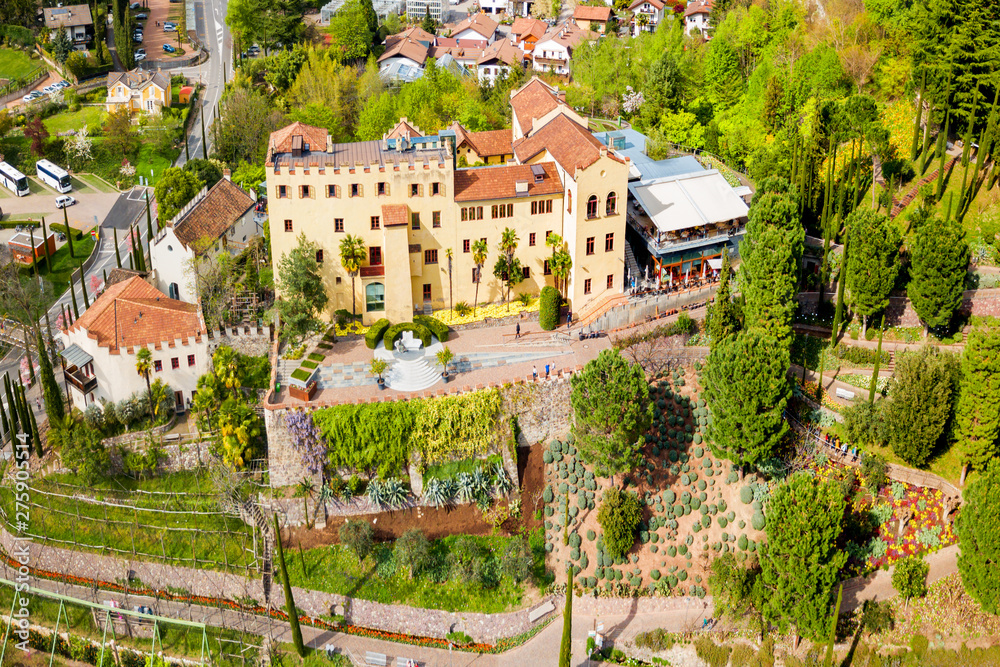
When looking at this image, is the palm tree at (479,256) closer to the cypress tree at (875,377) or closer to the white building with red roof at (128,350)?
the white building with red roof at (128,350)

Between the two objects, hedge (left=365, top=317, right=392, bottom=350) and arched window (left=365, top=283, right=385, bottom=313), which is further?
arched window (left=365, top=283, right=385, bottom=313)

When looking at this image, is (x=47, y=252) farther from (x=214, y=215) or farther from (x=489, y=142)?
(x=489, y=142)

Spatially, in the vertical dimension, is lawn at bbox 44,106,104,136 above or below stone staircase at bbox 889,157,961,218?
below

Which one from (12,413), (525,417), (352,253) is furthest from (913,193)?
(12,413)

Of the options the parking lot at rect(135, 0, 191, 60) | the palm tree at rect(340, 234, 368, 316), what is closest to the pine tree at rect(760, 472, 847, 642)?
the palm tree at rect(340, 234, 368, 316)

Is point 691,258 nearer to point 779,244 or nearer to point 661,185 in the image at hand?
point 661,185

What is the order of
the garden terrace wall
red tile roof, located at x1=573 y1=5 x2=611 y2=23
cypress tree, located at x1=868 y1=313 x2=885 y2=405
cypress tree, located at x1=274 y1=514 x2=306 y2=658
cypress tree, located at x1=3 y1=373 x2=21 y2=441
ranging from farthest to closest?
1. red tile roof, located at x1=573 y1=5 x2=611 y2=23
2. cypress tree, located at x1=3 y1=373 x2=21 y2=441
3. the garden terrace wall
4. cypress tree, located at x1=868 y1=313 x2=885 y2=405
5. cypress tree, located at x1=274 y1=514 x2=306 y2=658

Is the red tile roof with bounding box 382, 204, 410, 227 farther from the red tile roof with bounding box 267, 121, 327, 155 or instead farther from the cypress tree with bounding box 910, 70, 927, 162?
the cypress tree with bounding box 910, 70, 927, 162

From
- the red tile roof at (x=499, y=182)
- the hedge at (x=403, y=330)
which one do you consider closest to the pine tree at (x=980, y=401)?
the red tile roof at (x=499, y=182)
